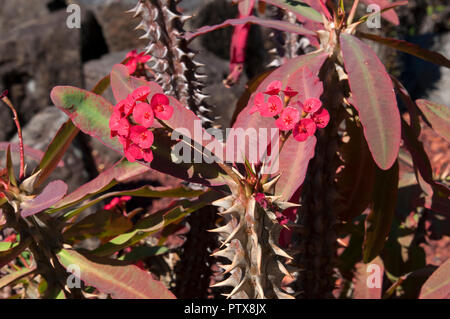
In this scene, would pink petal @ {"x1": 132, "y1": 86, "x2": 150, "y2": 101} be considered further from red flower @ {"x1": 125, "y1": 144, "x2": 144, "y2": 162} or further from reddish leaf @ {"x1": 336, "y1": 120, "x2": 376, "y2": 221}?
reddish leaf @ {"x1": 336, "y1": 120, "x2": 376, "y2": 221}

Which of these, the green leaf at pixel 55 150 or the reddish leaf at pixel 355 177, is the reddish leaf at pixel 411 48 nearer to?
the reddish leaf at pixel 355 177

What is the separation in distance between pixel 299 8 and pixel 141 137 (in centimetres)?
49

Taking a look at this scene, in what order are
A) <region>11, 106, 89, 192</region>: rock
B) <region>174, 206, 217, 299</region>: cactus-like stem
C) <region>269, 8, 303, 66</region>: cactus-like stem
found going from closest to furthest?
<region>174, 206, 217, 299</region>: cactus-like stem < <region>269, 8, 303, 66</region>: cactus-like stem < <region>11, 106, 89, 192</region>: rock

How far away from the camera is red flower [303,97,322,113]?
2.68ft

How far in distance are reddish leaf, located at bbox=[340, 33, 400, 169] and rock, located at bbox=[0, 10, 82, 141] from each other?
2808 millimetres

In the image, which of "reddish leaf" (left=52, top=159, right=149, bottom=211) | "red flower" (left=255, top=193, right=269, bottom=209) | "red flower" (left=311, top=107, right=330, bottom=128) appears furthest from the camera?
"reddish leaf" (left=52, top=159, right=149, bottom=211)

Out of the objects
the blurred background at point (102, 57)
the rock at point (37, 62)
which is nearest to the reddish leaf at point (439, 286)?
the blurred background at point (102, 57)

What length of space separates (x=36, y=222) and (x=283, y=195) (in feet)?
1.64

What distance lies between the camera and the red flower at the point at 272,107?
82 cm

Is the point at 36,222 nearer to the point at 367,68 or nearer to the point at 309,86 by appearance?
the point at 309,86

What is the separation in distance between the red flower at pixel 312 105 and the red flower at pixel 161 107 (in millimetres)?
235

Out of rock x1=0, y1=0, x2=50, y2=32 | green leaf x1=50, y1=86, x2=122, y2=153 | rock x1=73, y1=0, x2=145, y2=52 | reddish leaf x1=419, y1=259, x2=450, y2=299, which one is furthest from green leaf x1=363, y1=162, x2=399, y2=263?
rock x1=0, y1=0, x2=50, y2=32

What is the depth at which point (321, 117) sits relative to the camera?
2.75ft
